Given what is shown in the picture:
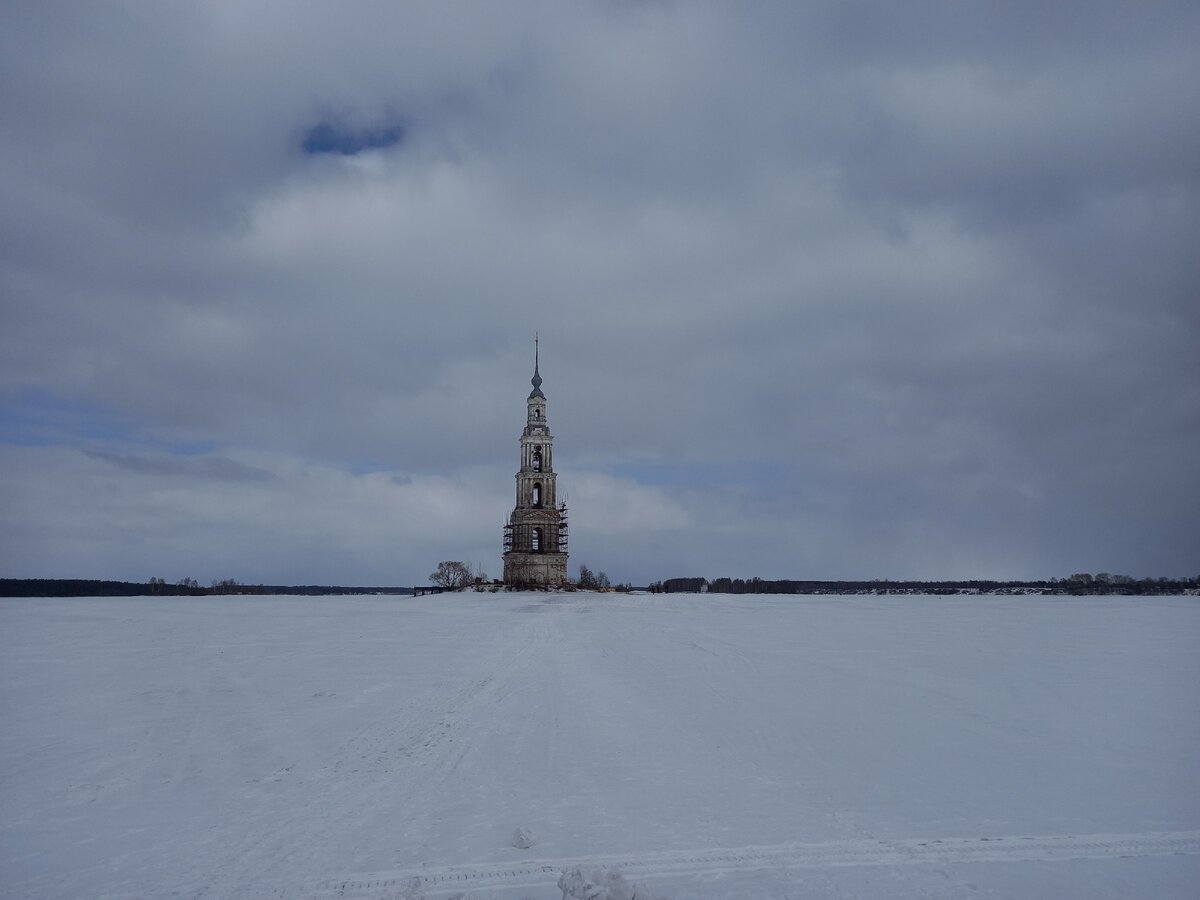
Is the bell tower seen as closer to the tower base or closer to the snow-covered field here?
the tower base

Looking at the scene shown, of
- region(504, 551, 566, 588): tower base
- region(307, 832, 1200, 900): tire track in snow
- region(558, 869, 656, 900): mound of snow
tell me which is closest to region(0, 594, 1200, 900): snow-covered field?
region(307, 832, 1200, 900): tire track in snow

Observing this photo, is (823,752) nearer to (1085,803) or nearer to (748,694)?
Result: (1085,803)

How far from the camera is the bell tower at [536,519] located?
283ft

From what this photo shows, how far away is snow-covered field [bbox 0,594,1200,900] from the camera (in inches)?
283

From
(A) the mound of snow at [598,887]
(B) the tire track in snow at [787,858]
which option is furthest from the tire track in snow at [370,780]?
(A) the mound of snow at [598,887]

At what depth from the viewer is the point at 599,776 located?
10.2m

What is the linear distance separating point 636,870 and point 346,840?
2.99m

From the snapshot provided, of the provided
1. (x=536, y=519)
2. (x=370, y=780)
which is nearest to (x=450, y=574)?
(x=536, y=519)

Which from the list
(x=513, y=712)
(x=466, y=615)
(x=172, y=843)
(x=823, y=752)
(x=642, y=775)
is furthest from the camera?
(x=466, y=615)

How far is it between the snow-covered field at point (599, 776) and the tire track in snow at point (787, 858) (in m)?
0.03

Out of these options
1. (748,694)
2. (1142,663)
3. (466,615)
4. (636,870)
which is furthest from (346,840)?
(466,615)

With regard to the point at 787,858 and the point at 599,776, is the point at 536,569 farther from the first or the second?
the point at 787,858

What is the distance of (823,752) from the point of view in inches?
448

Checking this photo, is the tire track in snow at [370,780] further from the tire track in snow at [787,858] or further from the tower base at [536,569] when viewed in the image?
the tower base at [536,569]
